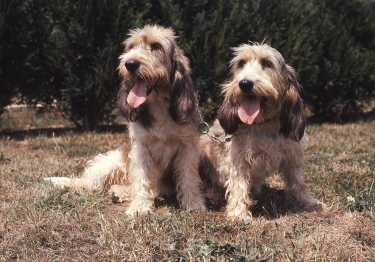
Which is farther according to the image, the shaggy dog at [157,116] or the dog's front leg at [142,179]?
the dog's front leg at [142,179]

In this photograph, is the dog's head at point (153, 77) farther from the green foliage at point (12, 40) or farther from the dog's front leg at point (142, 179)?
the green foliage at point (12, 40)

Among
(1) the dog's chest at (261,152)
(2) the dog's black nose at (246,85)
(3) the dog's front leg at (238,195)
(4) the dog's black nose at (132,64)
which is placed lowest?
(3) the dog's front leg at (238,195)

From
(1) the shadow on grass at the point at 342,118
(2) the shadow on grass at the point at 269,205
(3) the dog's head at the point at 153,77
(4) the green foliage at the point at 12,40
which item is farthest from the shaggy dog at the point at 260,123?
(1) the shadow on grass at the point at 342,118

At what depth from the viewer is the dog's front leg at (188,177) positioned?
3486 millimetres

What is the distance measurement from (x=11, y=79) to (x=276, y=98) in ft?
19.8

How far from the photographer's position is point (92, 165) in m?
4.19

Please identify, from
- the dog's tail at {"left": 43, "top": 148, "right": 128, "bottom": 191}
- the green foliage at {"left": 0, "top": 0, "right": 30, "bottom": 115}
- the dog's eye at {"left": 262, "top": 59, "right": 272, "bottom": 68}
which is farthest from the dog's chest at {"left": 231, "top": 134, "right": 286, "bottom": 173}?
the green foliage at {"left": 0, "top": 0, "right": 30, "bottom": 115}

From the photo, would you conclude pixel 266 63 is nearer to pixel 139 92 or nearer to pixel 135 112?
pixel 139 92

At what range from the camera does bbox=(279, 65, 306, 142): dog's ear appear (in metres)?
3.06

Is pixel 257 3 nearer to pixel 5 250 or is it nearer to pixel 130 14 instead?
pixel 130 14

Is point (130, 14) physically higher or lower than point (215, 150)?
higher

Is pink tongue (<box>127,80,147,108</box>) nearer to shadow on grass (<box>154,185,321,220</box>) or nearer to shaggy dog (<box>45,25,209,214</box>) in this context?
shaggy dog (<box>45,25,209,214</box>)

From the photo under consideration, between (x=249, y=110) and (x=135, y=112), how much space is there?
3.74 feet

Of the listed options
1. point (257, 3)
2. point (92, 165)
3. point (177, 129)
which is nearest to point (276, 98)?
point (177, 129)
